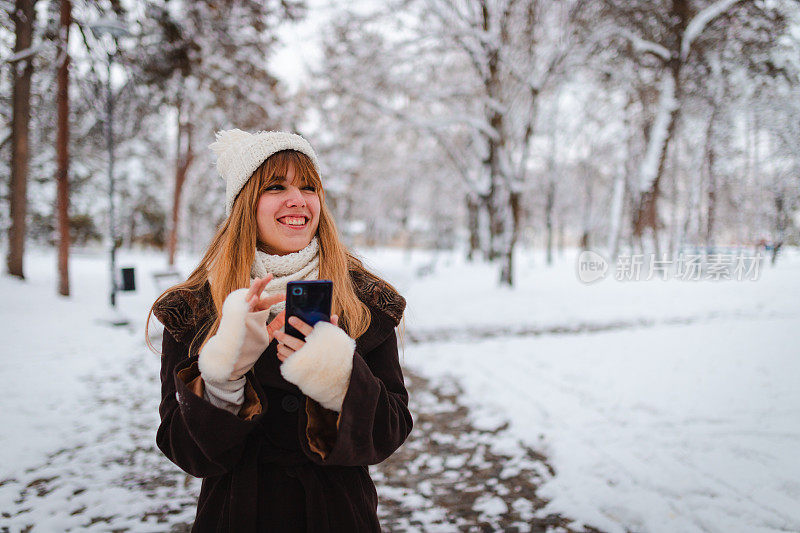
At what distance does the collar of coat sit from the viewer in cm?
146

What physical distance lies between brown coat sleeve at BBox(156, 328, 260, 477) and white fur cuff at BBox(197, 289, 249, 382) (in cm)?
11

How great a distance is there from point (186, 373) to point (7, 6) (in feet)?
39.9

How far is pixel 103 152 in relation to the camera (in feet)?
64.7

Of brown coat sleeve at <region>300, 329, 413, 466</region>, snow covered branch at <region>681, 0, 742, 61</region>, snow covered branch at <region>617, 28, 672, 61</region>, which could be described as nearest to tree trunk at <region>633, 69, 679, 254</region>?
snow covered branch at <region>617, 28, 672, 61</region>

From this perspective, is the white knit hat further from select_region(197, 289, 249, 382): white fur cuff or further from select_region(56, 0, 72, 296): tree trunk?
select_region(56, 0, 72, 296): tree trunk

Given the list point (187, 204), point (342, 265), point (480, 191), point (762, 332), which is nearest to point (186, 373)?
point (342, 265)

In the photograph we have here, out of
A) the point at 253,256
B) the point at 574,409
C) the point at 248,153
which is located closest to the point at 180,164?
the point at 574,409

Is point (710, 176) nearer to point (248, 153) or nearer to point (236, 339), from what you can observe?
point (248, 153)

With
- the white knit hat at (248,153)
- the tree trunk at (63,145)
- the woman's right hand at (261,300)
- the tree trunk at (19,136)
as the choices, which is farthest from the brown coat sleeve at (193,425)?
the tree trunk at (19,136)

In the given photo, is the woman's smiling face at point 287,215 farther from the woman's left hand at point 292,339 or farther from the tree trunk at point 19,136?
the tree trunk at point 19,136

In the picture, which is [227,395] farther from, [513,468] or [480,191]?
[480,191]

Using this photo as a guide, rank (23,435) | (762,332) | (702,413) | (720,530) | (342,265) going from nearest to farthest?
1. (342,265)
2. (720,530)
3. (23,435)
4. (702,413)
5. (762,332)

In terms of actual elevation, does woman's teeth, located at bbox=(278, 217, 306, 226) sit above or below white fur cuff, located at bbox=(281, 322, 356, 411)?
above

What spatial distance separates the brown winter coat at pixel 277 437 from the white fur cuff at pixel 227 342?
0.39 ft
